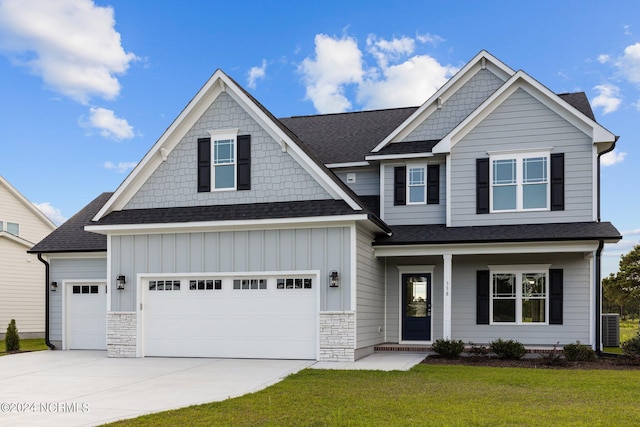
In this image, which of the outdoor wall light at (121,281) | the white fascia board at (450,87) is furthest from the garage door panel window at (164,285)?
the white fascia board at (450,87)

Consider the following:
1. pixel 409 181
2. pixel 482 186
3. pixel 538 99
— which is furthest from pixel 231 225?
pixel 538 99

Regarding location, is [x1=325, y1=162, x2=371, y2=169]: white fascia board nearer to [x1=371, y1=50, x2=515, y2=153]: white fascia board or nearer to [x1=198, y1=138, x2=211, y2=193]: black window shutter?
[x1=371, y1=50, x2=515, y2=153]: white fascia board

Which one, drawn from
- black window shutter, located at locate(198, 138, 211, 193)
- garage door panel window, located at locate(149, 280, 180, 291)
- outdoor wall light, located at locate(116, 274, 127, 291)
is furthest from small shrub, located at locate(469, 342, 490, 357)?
outdoor wall light, located at locate(116, 274, 127, 291)

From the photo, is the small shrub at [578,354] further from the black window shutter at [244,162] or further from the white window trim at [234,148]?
the white window trim at [234,148]

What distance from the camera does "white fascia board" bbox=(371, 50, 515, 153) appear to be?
19.0 metres

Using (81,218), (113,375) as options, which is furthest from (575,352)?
(81,218)

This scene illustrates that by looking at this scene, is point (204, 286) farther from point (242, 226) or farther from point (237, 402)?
point (237, 402)

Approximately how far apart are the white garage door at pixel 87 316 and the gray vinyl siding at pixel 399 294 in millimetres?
8849

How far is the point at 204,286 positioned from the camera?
17.1 metres

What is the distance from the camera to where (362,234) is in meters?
16.6

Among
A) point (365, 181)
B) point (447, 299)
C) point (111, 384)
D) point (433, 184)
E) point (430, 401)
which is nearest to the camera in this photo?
point (430, 401)

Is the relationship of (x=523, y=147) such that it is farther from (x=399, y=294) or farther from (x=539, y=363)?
(x=539, y=363)

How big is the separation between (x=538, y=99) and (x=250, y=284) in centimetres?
944

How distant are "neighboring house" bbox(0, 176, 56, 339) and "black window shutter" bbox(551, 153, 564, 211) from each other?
21.4m
